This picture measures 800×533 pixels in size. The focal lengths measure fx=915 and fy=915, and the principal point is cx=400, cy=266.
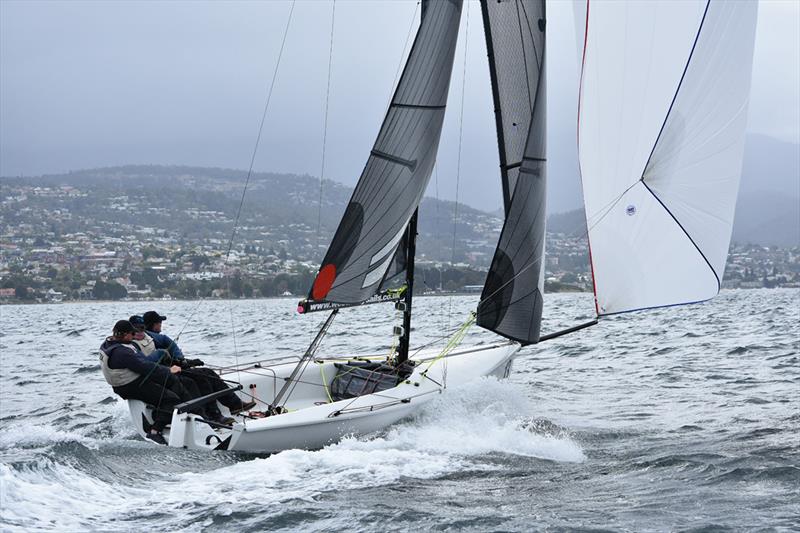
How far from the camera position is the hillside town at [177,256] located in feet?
210

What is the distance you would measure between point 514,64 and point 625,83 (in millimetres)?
2357

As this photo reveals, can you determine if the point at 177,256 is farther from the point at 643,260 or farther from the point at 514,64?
the point at 643,260

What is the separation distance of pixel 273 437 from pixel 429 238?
290 ft

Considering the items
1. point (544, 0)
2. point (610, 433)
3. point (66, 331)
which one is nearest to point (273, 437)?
point (610, 433)

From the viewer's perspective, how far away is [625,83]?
298 inches

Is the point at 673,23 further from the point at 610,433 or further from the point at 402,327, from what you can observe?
the point at 402,327

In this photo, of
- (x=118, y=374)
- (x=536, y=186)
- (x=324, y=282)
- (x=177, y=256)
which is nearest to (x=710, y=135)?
(x=536, y=186)

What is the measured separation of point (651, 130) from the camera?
295 inches

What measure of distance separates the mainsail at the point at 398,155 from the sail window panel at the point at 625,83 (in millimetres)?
1908

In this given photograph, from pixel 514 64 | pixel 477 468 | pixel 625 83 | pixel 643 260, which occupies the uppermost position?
pixel 514 64

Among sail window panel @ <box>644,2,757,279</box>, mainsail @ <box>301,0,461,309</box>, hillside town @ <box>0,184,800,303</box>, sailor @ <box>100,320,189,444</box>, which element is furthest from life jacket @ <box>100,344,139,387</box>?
hillside town @ <box>0,184,800,303</box>

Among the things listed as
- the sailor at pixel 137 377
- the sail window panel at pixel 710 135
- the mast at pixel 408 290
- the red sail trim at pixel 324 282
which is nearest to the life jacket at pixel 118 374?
the sailor at pixel 137 377

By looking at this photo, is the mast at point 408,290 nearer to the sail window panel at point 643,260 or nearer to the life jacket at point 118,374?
the sail window panel at point 643,260

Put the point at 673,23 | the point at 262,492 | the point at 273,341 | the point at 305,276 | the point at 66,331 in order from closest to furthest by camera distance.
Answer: the point at 262,492 < the point at 673,23 < the point at 273,341 < the point at 66,331 < the point at 305,276
